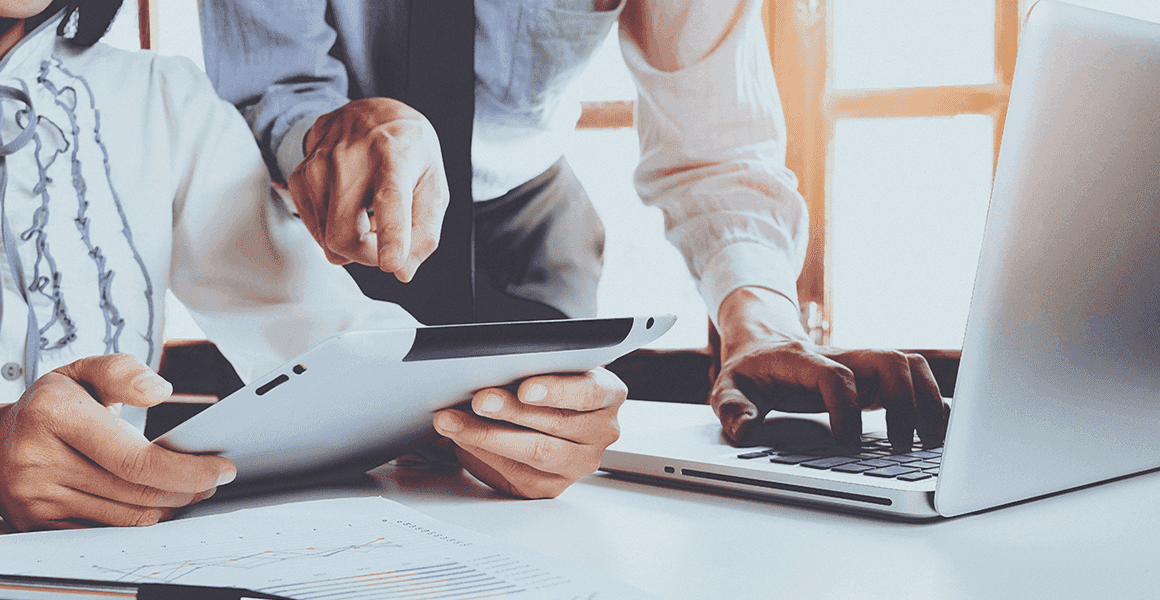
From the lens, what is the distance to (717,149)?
0.95 meters

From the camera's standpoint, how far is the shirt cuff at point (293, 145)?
0.81 metres

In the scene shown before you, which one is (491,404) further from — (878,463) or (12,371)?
(12,371)

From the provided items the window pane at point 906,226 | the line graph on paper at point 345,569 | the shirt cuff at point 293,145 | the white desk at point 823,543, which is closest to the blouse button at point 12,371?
the shirt cuff at point 293,145

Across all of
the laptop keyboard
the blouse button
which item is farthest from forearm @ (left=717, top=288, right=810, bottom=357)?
the blouse button

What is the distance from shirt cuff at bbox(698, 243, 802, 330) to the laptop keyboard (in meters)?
0.33

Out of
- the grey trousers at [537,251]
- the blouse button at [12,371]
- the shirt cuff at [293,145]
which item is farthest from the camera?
the grey trousers at [537,251]

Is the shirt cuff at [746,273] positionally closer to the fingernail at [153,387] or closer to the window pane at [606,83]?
the fingernail at [153,387]

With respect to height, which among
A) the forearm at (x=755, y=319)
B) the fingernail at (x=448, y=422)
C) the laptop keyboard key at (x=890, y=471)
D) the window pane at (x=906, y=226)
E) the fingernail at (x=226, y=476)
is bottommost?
the window pane at (x=906, y=226)

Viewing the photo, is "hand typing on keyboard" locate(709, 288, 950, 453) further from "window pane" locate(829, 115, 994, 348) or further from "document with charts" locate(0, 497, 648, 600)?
"window pane" locate(829, 115, 994, 348)

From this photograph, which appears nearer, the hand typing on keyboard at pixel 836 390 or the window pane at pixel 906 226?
the hand typing on keyboard at pixel 836 390

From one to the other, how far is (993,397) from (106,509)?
0.37 m

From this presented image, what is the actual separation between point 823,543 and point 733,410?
8.1 inches

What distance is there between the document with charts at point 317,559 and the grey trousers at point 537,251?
844mm

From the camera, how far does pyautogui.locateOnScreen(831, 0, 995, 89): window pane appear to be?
1624 millimetres
